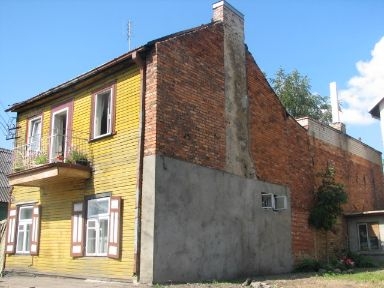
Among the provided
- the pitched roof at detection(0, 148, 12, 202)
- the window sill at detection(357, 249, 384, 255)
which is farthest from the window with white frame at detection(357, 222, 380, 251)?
the pitched roof at detection(0, 148, 12, 202)

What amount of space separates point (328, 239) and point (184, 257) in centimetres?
991

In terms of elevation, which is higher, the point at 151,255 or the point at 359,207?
the point at 359,207

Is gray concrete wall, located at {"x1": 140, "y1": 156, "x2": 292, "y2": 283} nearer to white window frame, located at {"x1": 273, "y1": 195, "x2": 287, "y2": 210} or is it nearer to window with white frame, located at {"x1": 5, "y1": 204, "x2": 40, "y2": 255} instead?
white window frame, located at {"x1": 273, "y1": 195, "x2": 287, "y2": 210}

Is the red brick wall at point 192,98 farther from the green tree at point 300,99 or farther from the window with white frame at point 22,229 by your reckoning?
the green tree at point 300,99

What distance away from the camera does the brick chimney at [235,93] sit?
1574 centimetres

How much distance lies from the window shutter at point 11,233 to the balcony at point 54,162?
2.01m

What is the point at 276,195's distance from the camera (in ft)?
57.8

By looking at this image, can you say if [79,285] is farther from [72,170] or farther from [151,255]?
[72,170]

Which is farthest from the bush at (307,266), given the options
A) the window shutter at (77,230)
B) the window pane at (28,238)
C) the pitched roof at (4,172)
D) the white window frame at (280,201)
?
the pitched roof at (4,172)

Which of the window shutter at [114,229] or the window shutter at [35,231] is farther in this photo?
the window shutter at [35,231]

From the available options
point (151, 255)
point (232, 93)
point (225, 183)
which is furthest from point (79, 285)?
point (232, 93)

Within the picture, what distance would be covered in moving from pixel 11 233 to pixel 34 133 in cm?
395

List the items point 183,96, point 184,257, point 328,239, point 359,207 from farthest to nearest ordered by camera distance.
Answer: point 359,207 < point 328,239 < point 183,96 < point 184,257

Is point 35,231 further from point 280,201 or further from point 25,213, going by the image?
point 280,201
